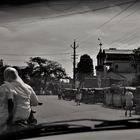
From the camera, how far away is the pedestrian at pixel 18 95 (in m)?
5.31

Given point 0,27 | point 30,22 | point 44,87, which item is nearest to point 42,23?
point 30,22

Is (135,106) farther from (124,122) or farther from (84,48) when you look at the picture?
(124,122)

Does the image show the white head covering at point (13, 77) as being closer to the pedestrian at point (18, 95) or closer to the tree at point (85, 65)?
the pedestrian at point (18, 95)

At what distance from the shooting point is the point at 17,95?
5.41m

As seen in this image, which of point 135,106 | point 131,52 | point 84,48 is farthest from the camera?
point 135,106

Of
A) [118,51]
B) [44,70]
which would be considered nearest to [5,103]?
[44,70]

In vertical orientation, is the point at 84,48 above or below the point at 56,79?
above

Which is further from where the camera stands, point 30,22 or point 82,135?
point 30,22

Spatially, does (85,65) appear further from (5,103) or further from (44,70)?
(5,103)

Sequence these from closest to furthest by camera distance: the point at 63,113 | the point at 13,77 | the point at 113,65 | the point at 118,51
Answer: the point at 13,77 < the point at 118,51 < the point at 113,65 < the point at 63,113

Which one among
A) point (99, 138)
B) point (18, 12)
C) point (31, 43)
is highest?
point (18, 12)

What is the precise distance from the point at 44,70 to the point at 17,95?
1.50ft

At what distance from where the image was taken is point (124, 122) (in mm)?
4441

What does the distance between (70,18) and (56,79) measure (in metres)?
0.84
